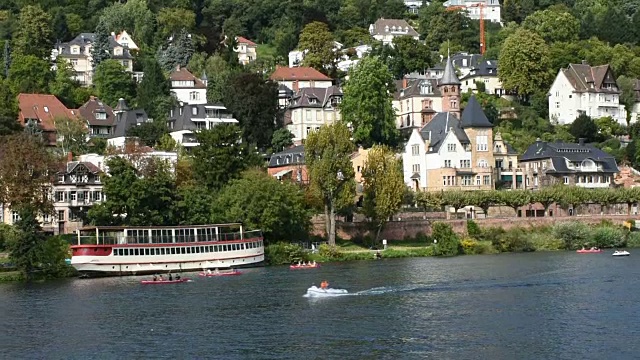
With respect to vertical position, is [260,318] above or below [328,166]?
below

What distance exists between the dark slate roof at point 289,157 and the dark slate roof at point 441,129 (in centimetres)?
1289

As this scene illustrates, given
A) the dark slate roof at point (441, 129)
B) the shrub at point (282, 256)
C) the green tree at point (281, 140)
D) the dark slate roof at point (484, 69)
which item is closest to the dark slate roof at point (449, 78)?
the dark slate roof at point (441, 129)

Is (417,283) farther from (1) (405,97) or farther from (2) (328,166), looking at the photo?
(1) (405,97)

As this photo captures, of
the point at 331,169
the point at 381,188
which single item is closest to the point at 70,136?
the point at 331,169

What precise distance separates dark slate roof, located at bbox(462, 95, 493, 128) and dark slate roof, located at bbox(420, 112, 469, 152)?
1080 millimetres

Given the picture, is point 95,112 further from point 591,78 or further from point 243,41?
point 591,78

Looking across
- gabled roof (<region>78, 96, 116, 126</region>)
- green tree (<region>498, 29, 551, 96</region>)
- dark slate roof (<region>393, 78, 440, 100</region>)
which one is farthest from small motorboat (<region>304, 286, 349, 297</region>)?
green tree (<region>498, 29, 551, 96</region>)

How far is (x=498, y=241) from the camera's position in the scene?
107188mm

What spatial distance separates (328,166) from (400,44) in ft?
215

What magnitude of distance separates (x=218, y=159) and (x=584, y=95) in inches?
2250

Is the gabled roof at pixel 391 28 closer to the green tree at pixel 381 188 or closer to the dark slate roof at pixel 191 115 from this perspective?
the dark slate roof at pixel 191 115

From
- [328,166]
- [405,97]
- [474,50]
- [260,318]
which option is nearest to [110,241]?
[328,166]

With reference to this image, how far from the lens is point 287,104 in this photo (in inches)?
5807

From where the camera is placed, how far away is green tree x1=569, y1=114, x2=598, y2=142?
A: 5418 inches
